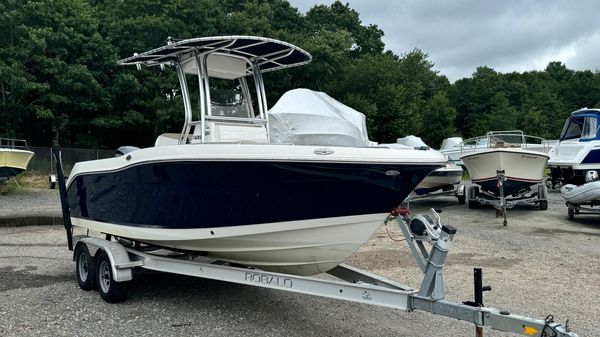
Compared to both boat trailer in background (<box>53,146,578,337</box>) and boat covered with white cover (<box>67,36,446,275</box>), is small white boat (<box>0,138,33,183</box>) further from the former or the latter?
boat covered with white cover (<box>67,36,446,275</box>)

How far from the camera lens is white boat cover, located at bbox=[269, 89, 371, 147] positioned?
11.3 meters

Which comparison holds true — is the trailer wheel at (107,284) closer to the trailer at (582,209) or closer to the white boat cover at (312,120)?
the white boat cover at (312,120)

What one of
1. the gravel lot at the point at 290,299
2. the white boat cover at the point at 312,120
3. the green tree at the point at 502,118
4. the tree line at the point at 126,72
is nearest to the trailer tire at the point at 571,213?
the gravel lot at the point at 290,299

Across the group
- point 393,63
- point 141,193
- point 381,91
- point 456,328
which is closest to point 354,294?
point 456,328

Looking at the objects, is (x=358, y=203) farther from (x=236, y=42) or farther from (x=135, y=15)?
(x=135, y=15)

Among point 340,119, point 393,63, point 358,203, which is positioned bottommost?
point 358,203

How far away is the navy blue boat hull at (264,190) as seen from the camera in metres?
3.91

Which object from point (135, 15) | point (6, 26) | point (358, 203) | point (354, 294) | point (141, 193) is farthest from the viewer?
point (135, 15)

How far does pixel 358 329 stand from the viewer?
4262mm

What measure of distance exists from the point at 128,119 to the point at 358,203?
22207mm

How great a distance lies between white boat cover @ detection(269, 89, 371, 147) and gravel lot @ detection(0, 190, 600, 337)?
3758 mm

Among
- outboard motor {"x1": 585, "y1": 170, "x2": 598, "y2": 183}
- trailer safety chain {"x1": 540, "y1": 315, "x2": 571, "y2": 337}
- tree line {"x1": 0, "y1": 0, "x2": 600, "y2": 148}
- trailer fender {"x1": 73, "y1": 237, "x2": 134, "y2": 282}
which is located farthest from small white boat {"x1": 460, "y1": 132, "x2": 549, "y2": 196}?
tree line {"x1": 0, "y1": 0, "x2": 600, "y2": 148}

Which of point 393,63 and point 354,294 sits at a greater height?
point 393,63

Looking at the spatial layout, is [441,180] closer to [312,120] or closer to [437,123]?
[312,120]
